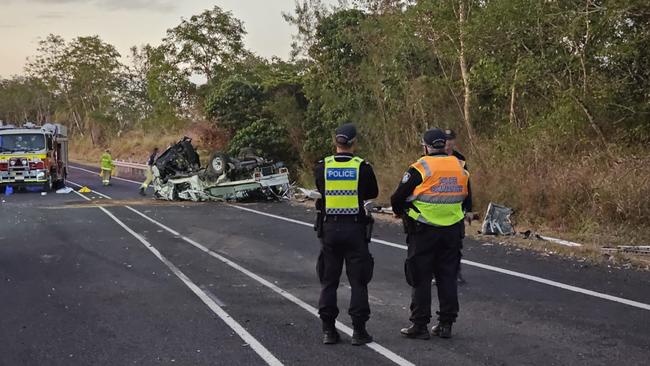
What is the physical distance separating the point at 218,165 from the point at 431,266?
14314 millimetres

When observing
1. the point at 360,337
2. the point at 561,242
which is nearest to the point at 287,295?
the point at 360,337

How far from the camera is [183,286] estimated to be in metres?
8.05

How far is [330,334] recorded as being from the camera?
5.61m

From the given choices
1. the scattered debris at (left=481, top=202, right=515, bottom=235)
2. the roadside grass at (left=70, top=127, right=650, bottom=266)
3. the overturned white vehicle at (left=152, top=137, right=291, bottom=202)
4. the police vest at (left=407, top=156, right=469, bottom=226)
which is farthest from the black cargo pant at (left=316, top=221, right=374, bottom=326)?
the overturned white vehicle at (left=152, top=137, right=291, bottom=202)

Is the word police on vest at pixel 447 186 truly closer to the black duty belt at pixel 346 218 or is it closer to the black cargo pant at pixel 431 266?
the black cargo pant at pixel 431 266

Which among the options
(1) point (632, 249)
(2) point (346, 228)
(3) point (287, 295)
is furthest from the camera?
(1) point (632, 249)

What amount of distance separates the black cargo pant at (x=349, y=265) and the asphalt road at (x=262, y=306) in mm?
305

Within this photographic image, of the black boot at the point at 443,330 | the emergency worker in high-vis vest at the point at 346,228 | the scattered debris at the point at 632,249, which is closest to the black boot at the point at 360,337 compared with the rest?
the emergency worker in high-vis vest at the point at 346,228

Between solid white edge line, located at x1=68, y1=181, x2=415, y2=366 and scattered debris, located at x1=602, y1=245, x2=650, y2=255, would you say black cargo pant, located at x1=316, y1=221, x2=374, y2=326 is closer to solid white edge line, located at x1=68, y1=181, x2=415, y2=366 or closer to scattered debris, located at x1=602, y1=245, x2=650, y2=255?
solid white edge line, located at x1=68, y1=181, x2=415, y2=366

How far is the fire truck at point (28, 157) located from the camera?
980 inches

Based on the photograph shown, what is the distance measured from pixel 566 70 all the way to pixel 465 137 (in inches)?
168

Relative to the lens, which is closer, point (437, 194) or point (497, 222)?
point (437, 194)

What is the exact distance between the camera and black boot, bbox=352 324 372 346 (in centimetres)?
557

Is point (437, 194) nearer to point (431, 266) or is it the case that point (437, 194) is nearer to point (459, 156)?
point (431, 266)
